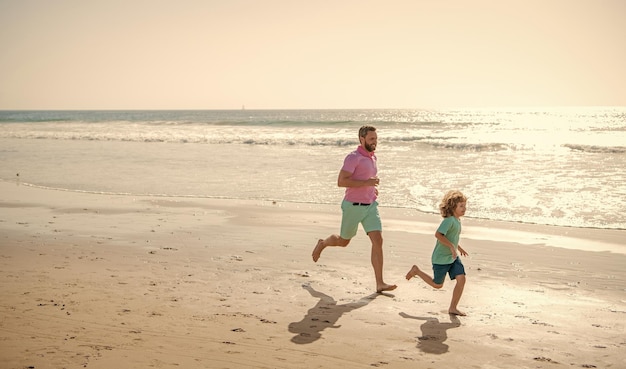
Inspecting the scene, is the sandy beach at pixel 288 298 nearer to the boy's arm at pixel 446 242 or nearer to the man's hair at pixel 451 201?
the boy's arm at pixel 446 242

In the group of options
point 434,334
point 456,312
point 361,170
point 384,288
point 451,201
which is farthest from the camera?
point 361,170

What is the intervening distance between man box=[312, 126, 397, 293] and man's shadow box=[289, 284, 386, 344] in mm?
499

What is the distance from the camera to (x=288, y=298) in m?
6.04

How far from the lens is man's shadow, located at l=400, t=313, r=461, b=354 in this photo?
4.67 meters

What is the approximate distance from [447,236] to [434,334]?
1128 mm

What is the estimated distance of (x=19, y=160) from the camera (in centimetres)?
2355

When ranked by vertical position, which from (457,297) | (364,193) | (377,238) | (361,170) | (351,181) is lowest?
(457,297)

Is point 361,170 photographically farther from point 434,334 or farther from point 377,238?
point 434,334

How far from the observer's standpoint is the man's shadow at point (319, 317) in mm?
4910

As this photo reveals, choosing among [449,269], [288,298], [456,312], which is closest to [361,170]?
[449,269]

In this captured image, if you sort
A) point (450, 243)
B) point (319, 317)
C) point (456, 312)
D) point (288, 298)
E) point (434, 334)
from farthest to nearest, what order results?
point (288, 298) → point (450, 243) → point (456, 312) → point (319, 317) → point (434, 334)

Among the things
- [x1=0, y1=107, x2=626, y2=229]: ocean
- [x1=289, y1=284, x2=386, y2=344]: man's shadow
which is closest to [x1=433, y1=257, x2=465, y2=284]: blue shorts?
[x1=289, y1=284, x2=386, y2=344]: man's shadow

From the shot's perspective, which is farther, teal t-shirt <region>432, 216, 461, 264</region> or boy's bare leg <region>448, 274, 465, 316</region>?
teal t-shirt <region>432, 216, 461, 264</region>

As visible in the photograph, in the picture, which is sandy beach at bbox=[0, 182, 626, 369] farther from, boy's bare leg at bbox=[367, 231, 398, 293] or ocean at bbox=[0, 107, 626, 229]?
ocean at bbox=[0, 107, 626, 229]
